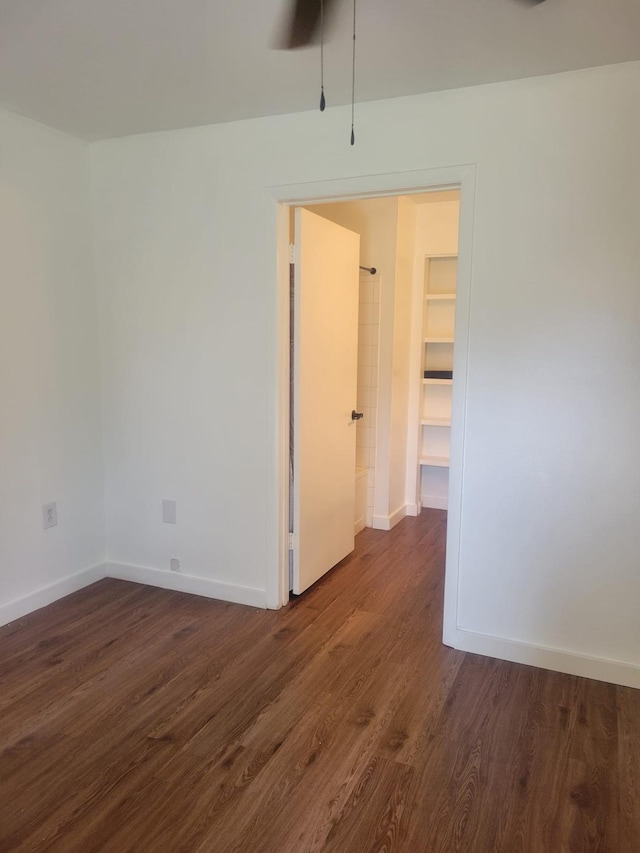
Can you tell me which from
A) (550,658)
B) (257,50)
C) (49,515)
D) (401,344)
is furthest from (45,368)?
(550,658)

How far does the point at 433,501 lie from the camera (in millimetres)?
5113

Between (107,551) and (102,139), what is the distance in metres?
2.28

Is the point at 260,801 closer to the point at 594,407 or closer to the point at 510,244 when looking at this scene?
the point at 594,407

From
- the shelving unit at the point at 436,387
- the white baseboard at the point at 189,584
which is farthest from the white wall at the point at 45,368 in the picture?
the shelving unit at the point at 436,387

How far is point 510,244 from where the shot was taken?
2.48 meters

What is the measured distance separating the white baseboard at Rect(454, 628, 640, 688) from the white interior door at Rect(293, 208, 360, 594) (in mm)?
969

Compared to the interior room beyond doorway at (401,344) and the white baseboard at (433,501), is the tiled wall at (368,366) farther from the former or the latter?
the white baseboard at (433,501)

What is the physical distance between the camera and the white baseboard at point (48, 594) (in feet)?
9.73

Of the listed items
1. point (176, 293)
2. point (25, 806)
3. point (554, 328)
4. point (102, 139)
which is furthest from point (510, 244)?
point (25, 806)

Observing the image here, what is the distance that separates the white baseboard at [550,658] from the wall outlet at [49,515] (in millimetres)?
2115

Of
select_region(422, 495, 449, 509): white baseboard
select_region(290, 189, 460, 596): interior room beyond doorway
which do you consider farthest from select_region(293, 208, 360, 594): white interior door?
select_region(422, 495, 449, 509): white baseboard

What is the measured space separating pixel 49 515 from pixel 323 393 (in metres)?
1.59

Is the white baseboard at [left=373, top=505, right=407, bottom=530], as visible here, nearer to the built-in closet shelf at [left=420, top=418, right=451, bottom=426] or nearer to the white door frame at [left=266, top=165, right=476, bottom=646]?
the built-in closet shelf at [left=420, top=418, right=451, bottom=426]

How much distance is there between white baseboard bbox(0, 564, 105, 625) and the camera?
9.73 feet
